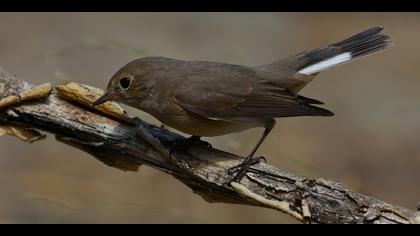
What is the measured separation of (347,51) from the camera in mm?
6574

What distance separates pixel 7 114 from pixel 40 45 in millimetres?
5277

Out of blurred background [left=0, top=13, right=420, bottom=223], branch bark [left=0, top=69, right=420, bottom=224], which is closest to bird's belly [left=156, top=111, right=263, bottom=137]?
branch bark [left=0, top=69, right=420, bottom=224]

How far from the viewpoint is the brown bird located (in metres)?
5.72

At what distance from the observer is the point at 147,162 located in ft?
17.2

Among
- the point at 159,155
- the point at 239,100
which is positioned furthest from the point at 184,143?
the point at 239,100

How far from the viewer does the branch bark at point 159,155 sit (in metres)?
4.62

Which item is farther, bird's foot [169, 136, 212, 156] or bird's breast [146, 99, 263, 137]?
bird's breast [146, 99, 263, 137]

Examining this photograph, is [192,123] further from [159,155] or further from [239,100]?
Answer: [159,155]

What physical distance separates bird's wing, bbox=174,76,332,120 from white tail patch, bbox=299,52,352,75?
16.6 inches

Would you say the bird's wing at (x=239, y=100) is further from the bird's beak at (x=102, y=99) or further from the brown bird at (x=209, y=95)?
the bird's beak at (x=102, y=99)

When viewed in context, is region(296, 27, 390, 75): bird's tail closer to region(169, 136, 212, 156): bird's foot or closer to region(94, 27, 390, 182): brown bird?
region(94, 27, 390, 182): brown bird

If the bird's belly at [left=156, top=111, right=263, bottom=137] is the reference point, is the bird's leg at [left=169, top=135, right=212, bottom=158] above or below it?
below

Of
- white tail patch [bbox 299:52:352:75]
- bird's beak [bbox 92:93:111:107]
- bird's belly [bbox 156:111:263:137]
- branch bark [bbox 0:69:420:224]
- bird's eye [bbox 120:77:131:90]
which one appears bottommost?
branch bark [bbox 0:69:420:224]
